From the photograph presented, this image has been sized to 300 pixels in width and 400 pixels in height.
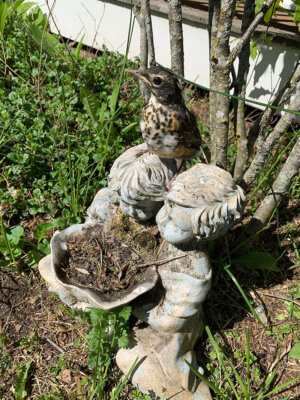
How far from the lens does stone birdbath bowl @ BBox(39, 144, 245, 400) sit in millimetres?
1552

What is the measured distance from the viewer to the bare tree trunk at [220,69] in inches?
71.3

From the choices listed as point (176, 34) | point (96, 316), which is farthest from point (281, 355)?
point (176, 34)

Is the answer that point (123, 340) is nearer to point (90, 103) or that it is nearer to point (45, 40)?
point (90, 103)

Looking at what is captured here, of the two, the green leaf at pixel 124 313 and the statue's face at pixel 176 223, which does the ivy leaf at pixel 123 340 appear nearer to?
the green leaf at pixel 124 313

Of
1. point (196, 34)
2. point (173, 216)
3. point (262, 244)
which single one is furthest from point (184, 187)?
point (196, 34)

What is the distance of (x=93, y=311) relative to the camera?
177cm

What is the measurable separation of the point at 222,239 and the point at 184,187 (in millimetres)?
1121

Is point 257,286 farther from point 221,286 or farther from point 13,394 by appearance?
point 13,394

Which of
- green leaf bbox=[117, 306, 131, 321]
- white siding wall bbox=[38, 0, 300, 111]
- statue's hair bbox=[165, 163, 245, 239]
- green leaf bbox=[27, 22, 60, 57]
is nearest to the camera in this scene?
statue's hair bbox=[165, 163, 245, 239]

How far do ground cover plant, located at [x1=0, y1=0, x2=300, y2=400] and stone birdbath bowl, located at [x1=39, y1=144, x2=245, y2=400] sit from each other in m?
0.12

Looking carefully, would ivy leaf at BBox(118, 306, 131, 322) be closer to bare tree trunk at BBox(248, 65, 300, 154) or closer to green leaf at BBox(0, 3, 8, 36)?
bare tree trunk at BBox(248, 65, 300, 154)

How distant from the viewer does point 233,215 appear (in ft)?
4.95

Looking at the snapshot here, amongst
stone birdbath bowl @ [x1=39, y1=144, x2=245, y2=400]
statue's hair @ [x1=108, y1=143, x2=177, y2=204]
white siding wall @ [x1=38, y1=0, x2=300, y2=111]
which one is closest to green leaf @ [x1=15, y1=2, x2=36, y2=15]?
white siding wall @ [x1=38, y1=0, x2=300, y2=111]

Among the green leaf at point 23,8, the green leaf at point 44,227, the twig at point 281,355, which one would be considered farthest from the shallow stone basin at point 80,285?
the green leaf at point 23,8
